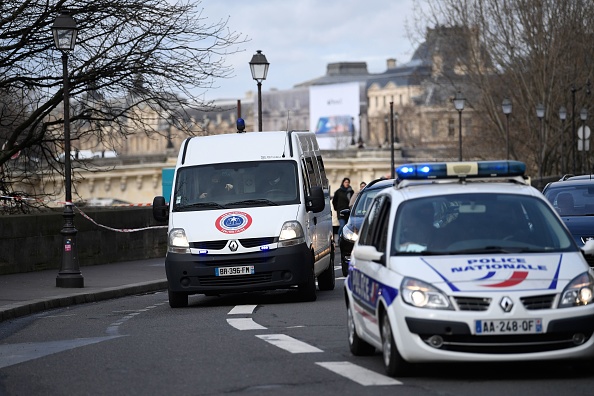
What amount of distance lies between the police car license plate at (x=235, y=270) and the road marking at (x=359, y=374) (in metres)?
7.29

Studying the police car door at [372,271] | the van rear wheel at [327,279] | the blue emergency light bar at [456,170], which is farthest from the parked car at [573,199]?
the blue emergency light bar at [456,170]

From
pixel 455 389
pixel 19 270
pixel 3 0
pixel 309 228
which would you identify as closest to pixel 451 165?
pixel 455 389

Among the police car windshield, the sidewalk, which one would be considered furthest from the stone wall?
the police car windshield

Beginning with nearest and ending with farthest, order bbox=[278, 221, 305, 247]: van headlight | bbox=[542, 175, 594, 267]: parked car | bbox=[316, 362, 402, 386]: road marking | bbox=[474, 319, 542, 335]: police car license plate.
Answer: bbox=[474, 319, 542, 335]: police car license plate → bbox=[316, 362, 402, 386]: road marking → bbox=[278, 221, 305, 247]: van headlight → bbox=[542, 175, 594, 267]: parked car

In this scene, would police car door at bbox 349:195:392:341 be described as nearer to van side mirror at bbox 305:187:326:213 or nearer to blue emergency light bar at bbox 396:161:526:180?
blue emergency light bar at bbox 396:161:526:180

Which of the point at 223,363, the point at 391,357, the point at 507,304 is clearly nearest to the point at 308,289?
the point at 223,363

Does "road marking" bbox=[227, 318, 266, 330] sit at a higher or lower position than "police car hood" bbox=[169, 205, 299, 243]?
lower

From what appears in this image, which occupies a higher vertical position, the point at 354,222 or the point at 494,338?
the point at 494,338

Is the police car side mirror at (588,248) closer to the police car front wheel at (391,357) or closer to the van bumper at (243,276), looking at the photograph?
the police car front wheel at (391,357)

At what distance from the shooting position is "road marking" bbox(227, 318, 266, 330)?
15487mm

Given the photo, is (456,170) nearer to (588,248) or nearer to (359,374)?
(588,248)

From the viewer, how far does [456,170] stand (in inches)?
463

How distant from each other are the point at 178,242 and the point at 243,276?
3.13ft

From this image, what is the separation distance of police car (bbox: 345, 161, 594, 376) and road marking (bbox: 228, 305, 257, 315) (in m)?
6.01
